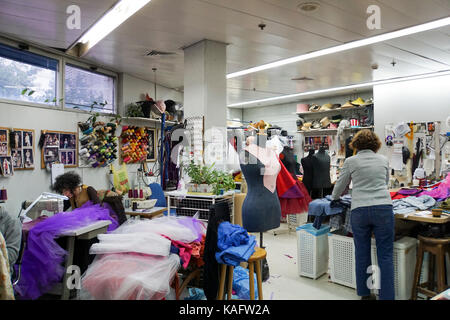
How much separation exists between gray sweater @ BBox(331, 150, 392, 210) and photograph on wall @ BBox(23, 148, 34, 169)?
4151mm

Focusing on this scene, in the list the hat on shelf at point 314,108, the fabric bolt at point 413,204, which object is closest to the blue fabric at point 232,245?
the fabric bolt at point 413,204

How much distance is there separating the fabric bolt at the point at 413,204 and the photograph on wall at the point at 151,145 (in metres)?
4.89

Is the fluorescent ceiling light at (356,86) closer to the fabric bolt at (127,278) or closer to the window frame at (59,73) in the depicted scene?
the window frame at (59,73)

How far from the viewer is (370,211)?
2.76 meters

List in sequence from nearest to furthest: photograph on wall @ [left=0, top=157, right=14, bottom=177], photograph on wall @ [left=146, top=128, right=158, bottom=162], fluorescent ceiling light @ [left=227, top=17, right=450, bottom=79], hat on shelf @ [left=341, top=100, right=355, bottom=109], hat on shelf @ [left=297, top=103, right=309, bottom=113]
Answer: fluorescent ceiling light @ [left=227, top=17, right=450, bottom=79], photograph on wall @ [left=0, top=157, right=14, bottom=177], photograph on wall @ [left=146, top=128, right=158, bottom=162], hat on shelf @ [left=341, top=100, right=355, bottom=109], hat on shelf @ [left=297, top=103, right=309, bottom=113]

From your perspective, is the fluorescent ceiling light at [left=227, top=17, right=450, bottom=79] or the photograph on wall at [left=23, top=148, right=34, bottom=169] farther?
the photograph on wall at [left=23, top=148, right=34, bottom=169]

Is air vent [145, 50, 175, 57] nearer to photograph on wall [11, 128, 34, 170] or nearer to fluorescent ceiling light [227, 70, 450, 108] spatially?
photograph on wall [11, 128, 34, 170]

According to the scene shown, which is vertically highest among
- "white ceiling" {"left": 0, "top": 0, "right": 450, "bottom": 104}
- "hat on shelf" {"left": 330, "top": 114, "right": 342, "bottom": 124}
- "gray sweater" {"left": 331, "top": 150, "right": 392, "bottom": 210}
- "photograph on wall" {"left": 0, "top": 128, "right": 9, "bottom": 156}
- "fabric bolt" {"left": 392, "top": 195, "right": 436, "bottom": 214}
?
"white ceiling" {"left": 0, "top": 0, "right": 450, "bottom": 104}

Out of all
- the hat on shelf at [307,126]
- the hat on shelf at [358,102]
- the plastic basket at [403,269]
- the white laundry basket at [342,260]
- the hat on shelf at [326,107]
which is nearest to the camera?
the plastic basket at [403,269]

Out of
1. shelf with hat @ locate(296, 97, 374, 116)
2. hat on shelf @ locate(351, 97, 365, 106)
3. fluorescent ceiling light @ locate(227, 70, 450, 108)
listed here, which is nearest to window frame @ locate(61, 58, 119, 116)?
fluorescent ceiling light @ locate(227, 70, 450, 108)

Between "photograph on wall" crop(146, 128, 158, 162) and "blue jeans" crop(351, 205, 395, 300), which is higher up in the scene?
"photograph on wall" crop(146, 128, 158, 162)

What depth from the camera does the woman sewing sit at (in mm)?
3586

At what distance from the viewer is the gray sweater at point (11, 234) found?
2131 millimetres
